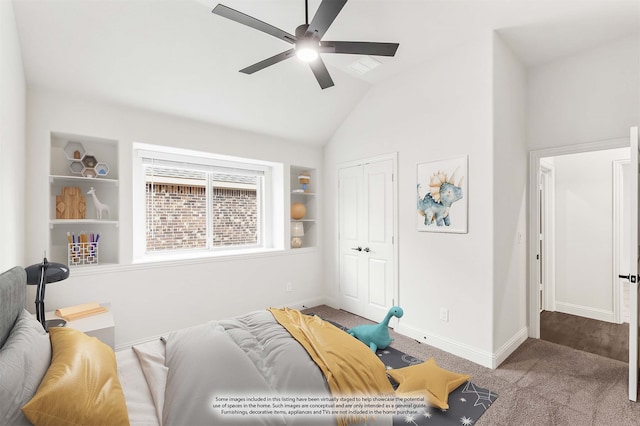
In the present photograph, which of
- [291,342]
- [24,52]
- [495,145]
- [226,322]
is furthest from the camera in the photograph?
[495,145]

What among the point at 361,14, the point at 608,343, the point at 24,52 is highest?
the point at 361,14

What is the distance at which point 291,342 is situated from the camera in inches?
65.5

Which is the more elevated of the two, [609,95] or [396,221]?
[609,95]

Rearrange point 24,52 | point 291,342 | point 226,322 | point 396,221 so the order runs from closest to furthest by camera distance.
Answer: point 291,342 < point 226,322 < point 24,52 < point 396,221

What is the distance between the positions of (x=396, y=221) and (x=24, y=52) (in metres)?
3.61

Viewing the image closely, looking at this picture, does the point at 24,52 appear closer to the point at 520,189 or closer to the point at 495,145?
the point at 495,145

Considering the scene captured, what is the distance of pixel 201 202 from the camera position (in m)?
3.91

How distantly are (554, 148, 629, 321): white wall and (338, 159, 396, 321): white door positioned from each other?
2455 mm

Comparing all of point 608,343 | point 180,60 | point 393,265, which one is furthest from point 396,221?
point 180,60

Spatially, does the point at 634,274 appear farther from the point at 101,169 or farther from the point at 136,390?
the point at 101,169

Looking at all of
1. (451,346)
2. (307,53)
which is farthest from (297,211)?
(307,53)

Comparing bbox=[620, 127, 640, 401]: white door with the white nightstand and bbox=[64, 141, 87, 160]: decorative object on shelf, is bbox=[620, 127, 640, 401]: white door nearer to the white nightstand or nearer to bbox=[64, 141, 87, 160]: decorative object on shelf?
the white nightstand

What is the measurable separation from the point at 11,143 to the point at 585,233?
226 inches

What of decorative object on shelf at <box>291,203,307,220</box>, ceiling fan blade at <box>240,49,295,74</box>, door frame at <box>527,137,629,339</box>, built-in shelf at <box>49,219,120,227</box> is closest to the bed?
built-in shelf at <box>49,219,120,227</box>
